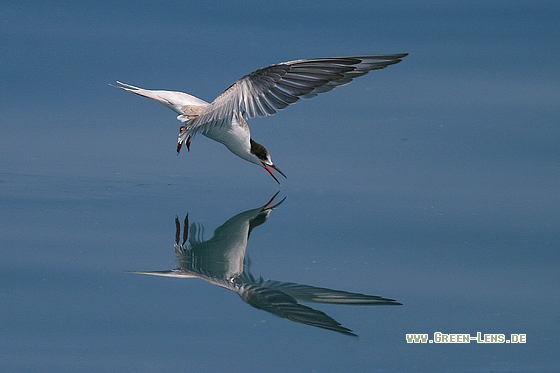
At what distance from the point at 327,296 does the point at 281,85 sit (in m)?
1.17

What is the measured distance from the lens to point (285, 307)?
3965 millimetres

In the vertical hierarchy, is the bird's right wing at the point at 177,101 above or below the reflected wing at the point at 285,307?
above

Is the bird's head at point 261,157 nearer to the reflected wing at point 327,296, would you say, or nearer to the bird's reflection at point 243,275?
the bird's reflection at point 243,275

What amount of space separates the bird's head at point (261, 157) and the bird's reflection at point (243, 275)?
0.54 meters

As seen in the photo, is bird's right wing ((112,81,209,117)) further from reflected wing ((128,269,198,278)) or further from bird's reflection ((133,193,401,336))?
reflected wing ((128,269,198,278))

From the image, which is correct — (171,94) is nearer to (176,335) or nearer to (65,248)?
(65,248)

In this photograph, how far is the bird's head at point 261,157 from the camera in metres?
5.45

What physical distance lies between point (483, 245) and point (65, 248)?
2.06 metres

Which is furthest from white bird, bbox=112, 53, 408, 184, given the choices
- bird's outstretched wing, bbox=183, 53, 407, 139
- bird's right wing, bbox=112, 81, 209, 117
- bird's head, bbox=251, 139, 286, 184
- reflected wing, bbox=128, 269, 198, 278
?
reflected wing, bbox=128, 269, 198, 278

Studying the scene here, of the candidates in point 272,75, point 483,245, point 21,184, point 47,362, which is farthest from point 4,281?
point 483,245

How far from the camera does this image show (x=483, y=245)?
4.58m

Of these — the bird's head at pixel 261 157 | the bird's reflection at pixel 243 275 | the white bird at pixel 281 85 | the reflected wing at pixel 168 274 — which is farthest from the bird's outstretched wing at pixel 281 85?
the reflected wing at pixel 168 274

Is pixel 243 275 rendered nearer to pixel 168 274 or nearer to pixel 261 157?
pixel 168 274

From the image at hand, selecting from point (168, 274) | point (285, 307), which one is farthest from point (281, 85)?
point (285, 307)
